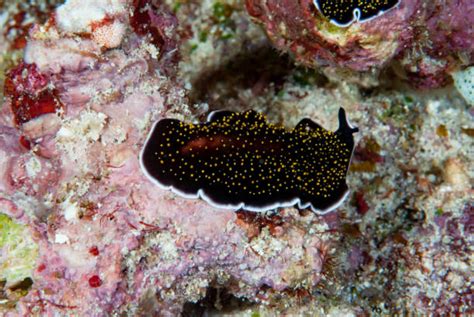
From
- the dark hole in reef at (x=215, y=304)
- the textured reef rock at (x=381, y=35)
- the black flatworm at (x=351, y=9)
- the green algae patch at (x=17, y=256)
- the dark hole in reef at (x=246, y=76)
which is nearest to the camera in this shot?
the green algae patch at (x=17, y=256)

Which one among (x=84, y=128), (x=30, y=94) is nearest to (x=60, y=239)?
(x=84, y=128)

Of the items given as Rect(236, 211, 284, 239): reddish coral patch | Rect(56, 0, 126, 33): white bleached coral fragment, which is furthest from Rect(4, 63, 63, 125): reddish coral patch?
Rect(236, 211, 284, 239): reddish coral patch

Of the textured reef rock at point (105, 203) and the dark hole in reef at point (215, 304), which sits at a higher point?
the textured reef rock at point (105, 203)

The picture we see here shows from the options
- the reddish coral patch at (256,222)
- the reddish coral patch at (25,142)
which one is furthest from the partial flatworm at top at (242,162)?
the reddish coral patch at (25,142)

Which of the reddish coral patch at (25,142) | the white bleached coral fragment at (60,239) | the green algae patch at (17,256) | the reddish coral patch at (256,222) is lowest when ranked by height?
the reddish coral patch at (256,222)

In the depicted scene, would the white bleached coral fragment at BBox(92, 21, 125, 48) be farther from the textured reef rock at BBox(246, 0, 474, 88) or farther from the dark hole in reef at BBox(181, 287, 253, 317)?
the dark hole in reef at BBox(181, 287, 253, 317)

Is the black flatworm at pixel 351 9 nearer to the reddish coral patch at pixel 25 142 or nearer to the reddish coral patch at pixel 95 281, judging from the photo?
the reddish coral patch at pixel 25 142

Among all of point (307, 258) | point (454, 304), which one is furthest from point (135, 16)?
point (454, 304)
